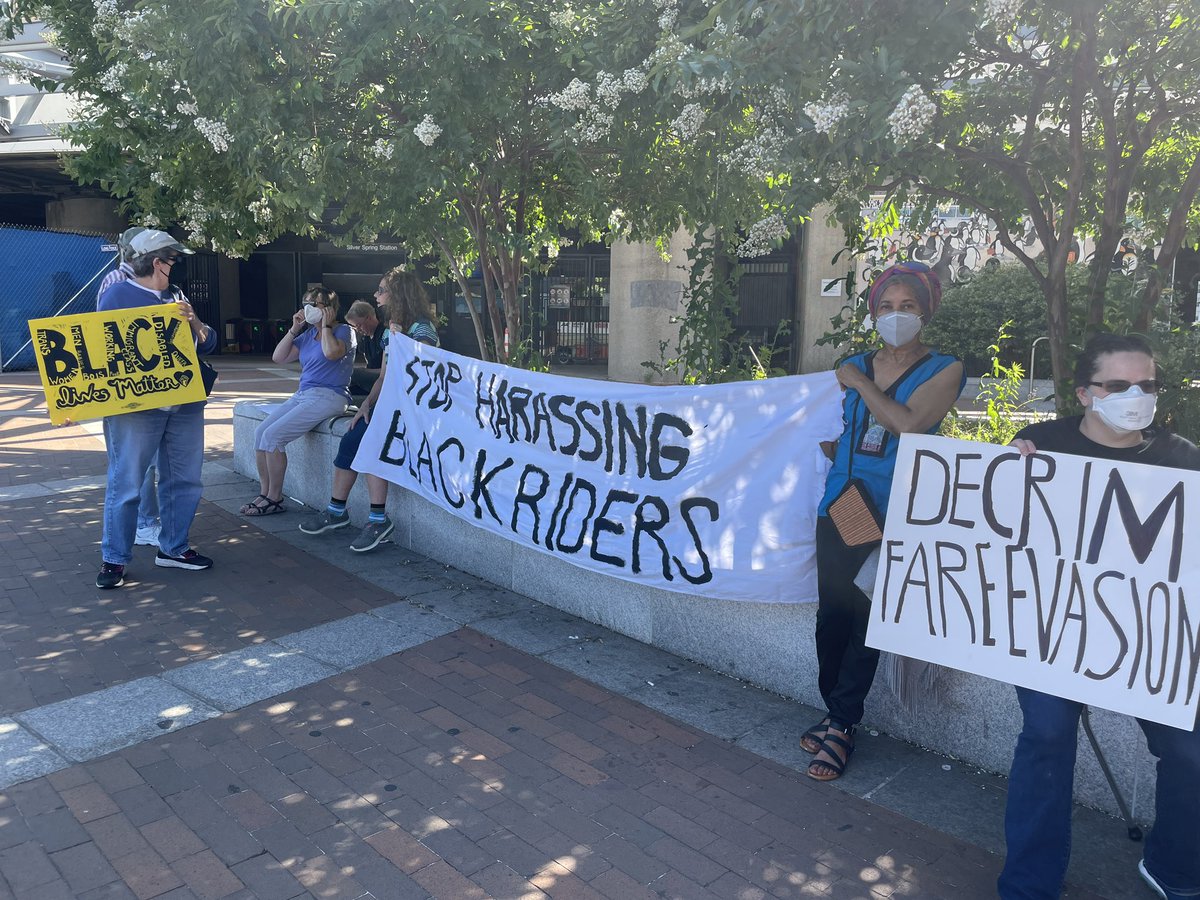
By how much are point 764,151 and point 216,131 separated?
356cm

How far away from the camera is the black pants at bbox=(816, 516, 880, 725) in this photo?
3938 millimetres

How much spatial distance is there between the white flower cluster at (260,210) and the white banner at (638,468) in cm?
218

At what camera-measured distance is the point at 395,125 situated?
6309 millimetres

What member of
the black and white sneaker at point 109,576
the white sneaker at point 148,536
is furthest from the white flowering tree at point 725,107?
the white sneaker at point 148,536

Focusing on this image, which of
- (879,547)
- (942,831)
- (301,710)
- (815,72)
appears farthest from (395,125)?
(942,831)

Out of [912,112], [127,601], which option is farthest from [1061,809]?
[127,601]

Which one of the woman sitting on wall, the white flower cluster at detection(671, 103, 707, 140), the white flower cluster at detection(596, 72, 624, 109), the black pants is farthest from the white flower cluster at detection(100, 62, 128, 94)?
the black pants

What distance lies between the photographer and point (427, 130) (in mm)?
5438

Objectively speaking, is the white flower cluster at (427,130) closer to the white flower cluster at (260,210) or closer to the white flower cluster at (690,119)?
the white flower cluster at (690,119)

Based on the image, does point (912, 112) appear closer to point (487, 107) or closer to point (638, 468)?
point (638, 468)

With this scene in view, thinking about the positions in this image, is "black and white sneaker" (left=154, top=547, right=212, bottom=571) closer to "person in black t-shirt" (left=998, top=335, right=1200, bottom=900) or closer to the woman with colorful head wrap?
the woman with colorful head wrap

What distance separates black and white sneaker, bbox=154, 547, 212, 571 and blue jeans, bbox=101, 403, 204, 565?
4 centimetres

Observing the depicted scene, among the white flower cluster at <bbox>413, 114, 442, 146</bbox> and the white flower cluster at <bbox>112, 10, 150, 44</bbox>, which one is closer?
the white flower cluster at <bbox>413, 114, 442, 146</bbox>

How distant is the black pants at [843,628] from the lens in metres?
3.94
